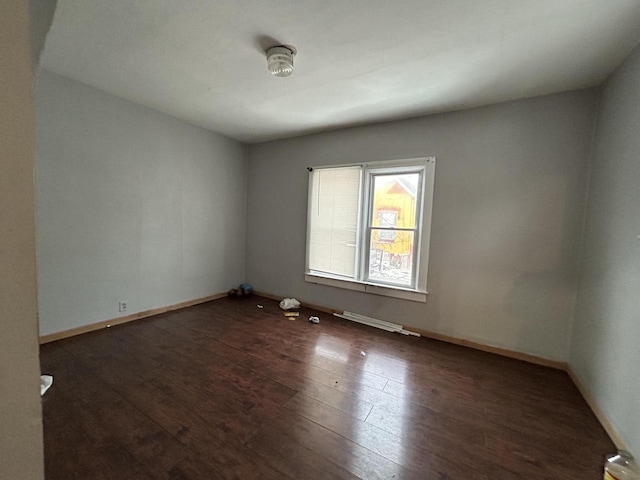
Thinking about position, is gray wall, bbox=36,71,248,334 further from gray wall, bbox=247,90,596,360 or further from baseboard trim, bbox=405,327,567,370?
baseboard trim, bbox=405,327,567,370

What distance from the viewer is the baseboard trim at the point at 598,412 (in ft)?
5.14

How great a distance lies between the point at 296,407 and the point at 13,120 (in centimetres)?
194

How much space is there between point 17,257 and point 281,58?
2.04m

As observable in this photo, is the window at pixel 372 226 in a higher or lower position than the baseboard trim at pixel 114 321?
higher

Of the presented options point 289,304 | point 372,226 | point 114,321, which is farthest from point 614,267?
point 114,321

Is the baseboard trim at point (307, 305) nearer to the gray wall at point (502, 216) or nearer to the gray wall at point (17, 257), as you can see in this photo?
the gray wall at point (502, 216)

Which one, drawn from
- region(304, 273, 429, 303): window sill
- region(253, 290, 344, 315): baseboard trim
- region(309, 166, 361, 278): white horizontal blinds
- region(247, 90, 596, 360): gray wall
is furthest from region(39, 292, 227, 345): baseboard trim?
region(247, 90, 596, 360): gray wall

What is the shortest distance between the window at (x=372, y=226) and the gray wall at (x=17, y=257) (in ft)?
10.1

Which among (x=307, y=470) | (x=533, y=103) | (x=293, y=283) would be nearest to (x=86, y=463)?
(x=307, y=470)

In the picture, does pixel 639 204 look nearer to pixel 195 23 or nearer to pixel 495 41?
pixel 495 41

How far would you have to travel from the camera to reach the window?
3.09 meters

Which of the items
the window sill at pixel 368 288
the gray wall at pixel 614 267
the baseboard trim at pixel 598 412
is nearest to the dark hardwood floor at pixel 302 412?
the baseboard trim at pixel 598 412

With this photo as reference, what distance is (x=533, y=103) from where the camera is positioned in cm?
247

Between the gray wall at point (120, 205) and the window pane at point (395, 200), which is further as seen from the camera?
the window pane at point (395, 200)
